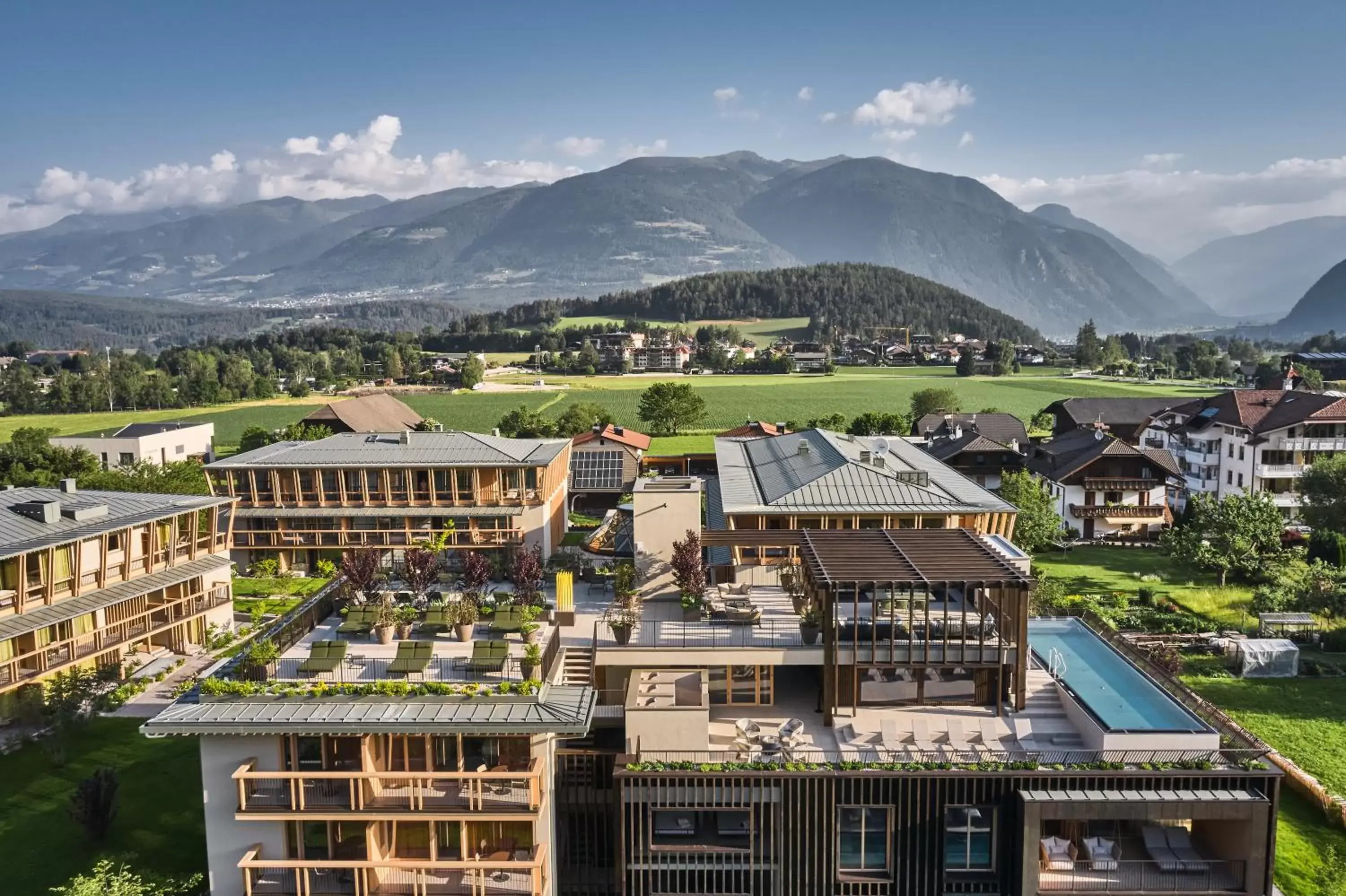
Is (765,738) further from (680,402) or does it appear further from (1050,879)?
(680,402)

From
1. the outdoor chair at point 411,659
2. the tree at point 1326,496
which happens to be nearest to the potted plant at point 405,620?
the outdoor chair at point 411,659

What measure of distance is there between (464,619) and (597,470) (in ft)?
131

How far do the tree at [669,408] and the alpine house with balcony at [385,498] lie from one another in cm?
4801

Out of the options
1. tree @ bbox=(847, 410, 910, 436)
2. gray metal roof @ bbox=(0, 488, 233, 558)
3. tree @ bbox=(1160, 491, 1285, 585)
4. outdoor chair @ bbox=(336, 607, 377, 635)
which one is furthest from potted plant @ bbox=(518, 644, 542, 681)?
tree @ bbox=(847, 410, 910, 436)

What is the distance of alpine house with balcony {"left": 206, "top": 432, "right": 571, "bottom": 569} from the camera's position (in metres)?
41.5

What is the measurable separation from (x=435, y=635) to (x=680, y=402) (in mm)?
69656

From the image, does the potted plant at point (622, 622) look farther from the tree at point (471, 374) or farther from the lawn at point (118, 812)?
the tree at point (471, 374)

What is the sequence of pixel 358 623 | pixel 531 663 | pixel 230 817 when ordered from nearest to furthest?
pixel 230 817 → pixel 531 663 → pixel 358 623

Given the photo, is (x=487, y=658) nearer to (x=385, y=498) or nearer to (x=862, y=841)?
(x=862, y=841)

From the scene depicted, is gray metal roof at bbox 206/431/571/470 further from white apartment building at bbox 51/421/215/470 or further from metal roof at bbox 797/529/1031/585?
white apartment building at bbox 51/421/215/470

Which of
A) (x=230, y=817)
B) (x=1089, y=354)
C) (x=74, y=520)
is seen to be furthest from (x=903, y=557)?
(x=1089, y=354)

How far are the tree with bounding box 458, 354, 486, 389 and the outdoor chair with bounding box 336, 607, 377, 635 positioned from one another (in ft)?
377

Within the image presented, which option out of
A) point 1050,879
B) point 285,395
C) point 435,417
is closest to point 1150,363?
point 435,417

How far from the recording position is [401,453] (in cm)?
4266
